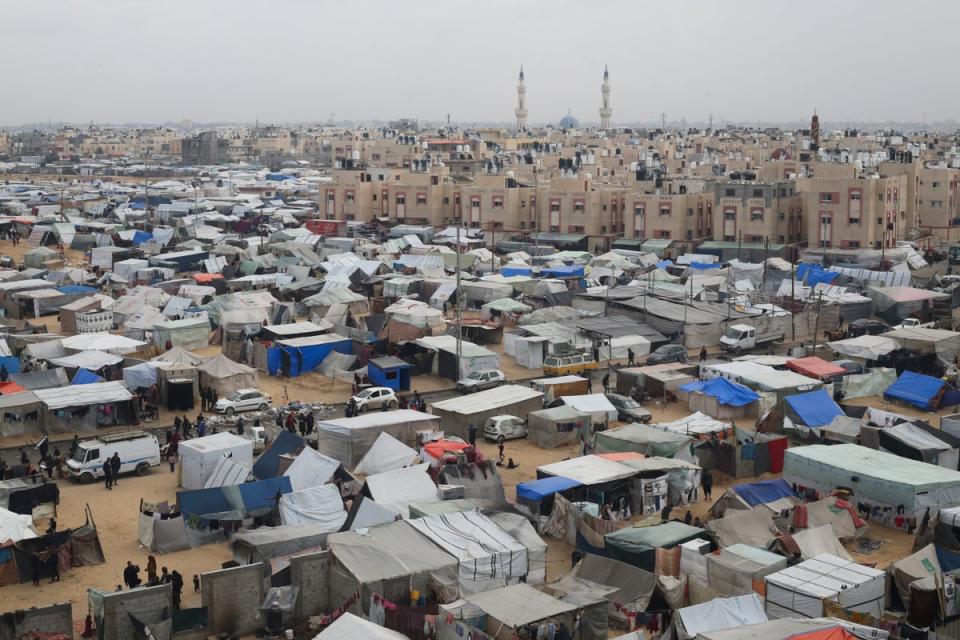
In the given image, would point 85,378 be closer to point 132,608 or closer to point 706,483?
point 132,608

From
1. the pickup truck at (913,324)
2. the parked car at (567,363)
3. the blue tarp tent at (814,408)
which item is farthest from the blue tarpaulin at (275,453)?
the pickup truck at (913,324)

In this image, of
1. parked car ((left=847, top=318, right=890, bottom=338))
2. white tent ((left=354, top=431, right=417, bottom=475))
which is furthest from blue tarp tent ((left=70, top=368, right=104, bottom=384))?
parked car ((left=847, top=318, right=890, bottom=338))

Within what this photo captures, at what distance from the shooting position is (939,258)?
40.3 m

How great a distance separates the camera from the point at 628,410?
62.8ft

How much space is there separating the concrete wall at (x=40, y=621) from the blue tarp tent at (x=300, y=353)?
1189cm

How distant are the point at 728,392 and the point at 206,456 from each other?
353 inches

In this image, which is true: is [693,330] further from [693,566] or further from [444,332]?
[693,566]

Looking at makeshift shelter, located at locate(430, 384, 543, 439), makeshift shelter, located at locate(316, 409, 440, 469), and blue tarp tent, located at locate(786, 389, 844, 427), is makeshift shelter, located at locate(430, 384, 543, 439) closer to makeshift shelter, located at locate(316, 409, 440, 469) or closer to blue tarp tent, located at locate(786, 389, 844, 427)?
makeshift shelter, located at locate(316, 409, 440, 469)

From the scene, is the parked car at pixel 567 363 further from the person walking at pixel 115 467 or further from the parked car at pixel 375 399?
the person walking at pixel 115 467

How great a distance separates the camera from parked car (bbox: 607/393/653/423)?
745 inches

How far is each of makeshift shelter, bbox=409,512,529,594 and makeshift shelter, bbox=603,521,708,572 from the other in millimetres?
1074

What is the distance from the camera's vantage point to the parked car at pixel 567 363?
74.9 feet

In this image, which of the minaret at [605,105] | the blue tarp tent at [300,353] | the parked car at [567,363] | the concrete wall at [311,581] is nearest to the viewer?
the concrete wall at [311,581]

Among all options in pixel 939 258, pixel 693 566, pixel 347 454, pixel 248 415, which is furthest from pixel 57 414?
pixel 939 258
